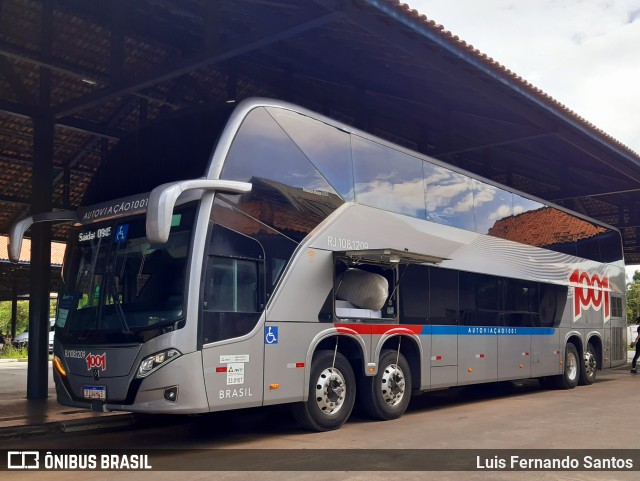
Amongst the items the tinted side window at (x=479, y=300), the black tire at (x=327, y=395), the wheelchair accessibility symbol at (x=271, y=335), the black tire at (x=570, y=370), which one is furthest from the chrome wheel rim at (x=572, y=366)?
the wheelchair accessibility symbol at (x=271, y=335)

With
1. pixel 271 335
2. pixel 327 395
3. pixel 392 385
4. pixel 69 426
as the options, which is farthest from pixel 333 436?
pixel 69 426

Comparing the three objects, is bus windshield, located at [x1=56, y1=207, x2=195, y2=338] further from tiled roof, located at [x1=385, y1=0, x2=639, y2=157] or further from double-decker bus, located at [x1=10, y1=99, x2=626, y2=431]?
tiled roof, located at [x1=385, y1=0, x2=639, y2=157]

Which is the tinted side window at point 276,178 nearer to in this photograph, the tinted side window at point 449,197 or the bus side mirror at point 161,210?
the bus side mirror at point 161,210

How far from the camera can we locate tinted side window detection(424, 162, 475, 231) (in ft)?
40.2

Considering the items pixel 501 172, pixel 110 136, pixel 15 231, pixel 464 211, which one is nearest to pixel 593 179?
pixel 501 172

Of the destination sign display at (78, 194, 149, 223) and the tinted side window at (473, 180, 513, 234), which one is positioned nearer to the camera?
the destination sign display at (78, 194, 149, 223)

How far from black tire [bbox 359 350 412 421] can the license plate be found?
12.5 ft

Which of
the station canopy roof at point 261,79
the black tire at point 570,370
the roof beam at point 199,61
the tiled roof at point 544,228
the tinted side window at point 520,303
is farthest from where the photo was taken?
the black tire at point 570,370

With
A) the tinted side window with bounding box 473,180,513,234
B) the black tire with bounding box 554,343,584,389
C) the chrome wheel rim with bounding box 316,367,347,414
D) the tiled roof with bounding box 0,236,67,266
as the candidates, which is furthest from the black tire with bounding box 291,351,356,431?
the tiled roof with bounding box 0,236,67,266

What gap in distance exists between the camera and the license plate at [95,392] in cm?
822

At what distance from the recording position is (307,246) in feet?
31.2

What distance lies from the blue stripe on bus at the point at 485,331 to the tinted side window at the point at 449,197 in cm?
180

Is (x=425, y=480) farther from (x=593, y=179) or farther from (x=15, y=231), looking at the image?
(x=593, y=179)

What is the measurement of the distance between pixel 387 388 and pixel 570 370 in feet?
25.6
